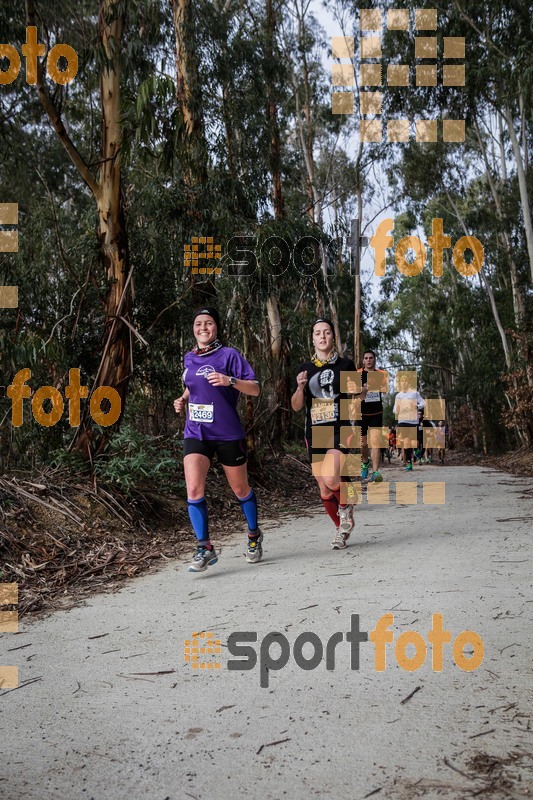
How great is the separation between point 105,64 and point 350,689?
292 inches

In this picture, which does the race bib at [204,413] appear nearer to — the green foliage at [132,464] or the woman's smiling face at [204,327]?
the woman's smiling face at [204,327]

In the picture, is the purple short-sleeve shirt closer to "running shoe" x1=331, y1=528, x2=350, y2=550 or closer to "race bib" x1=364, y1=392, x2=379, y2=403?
"running shoe" x1=331, y1=528, x2=350, y2=550

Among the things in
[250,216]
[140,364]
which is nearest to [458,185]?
[250,216]

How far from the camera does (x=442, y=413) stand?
1553 inches

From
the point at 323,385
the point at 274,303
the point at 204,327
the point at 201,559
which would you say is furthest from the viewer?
the point at 274,303

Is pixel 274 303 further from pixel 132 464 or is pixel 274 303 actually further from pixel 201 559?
pixel 201 559

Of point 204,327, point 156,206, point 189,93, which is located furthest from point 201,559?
point 189,93

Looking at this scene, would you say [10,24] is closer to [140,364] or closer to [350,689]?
[140,364]

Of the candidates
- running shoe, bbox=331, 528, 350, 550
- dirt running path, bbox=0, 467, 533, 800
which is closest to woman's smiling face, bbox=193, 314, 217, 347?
dirt running path, bbox=0, 467, 533, 800

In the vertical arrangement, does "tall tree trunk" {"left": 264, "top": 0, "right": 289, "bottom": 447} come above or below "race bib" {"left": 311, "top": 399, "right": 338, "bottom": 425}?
above

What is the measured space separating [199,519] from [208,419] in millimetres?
772

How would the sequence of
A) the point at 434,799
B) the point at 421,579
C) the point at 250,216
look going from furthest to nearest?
1. the point at 250,216
2. the point at 421,579
3. the point at 434,799

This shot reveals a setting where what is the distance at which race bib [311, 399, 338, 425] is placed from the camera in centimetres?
631

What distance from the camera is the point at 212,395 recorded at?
5863 millimetres
